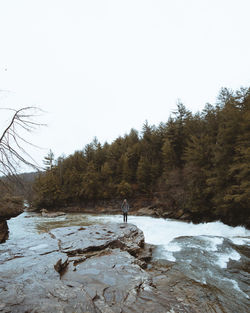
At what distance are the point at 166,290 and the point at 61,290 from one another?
270 centimetres

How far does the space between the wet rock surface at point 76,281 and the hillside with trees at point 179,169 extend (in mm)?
1877

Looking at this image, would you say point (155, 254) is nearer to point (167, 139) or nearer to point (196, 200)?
point (196, 200)

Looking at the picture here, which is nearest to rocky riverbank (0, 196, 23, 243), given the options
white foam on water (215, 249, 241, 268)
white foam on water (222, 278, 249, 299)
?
white foam on water (222, 278, 249, 299)

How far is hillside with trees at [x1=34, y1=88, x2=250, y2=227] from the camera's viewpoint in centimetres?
1316

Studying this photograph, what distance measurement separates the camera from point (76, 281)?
3.93 meters

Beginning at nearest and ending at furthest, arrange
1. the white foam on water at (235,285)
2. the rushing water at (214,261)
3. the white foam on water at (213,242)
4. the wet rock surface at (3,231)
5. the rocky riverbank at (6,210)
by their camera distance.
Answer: the white foam on water at (235,285) < the rushing water at (214,261) < the white foam on water at (213,242) < the wet rock surface at (3,231) < the rocky riverbank at (6,210)

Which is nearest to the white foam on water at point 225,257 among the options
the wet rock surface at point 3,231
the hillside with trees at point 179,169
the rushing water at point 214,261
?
the rushing water at point 214,261

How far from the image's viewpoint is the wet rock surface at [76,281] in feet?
9.07

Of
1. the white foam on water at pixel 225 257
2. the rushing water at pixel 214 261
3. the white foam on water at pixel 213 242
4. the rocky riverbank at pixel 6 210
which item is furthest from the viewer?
the rocky riverbank at pixel 6 210

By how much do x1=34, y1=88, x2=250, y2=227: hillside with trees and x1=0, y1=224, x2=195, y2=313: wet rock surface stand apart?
188 cm

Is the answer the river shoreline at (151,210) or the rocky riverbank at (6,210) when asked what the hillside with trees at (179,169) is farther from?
the rocky riverbank at (6,210)

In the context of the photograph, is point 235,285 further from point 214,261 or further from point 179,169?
point 179,169

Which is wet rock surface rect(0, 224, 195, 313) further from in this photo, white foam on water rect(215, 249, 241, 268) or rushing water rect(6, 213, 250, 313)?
white foam on water rect(215, 249, 241, 268)

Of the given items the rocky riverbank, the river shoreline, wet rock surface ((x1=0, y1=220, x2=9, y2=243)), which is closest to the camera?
wet rock surface ((x1=0, y1=220, x2=9, y2=243))
